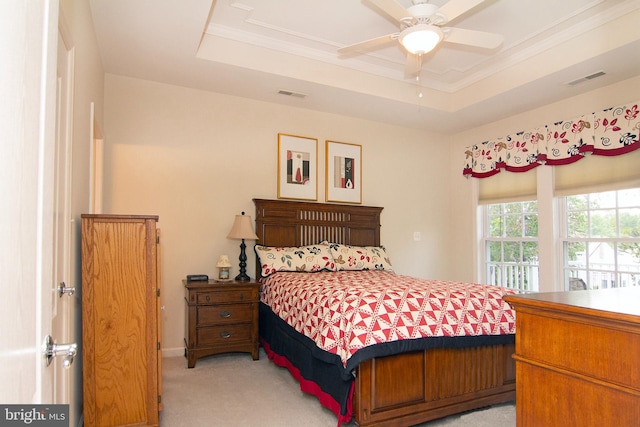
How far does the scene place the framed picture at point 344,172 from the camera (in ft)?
15.8

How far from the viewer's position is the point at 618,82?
3787mm

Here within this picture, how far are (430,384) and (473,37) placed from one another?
240 centimetres

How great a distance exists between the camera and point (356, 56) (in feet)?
13.1

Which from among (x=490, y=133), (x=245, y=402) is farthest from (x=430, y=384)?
(x=490, y=133)

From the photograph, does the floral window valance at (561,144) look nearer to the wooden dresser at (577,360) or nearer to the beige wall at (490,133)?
the beige wall at (490,133)

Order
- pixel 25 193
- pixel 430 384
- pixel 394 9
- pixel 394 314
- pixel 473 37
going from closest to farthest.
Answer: pixel 25 193, pixel 394 314, pixel 430 384, pixel 394 9, pixel 473 37

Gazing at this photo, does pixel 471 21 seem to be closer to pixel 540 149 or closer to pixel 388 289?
pixel 540 149

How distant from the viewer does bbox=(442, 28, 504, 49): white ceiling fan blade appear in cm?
278

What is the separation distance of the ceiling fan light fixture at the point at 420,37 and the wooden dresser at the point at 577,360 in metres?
1.95

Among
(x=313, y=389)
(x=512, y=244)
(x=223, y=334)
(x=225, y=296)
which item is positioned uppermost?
→ (x=512, y=244)

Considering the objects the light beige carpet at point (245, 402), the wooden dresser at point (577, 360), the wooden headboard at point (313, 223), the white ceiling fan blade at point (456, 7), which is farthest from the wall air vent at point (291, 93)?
the wooden dresser at point (577, 360)

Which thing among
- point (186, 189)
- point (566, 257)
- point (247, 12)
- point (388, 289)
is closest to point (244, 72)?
point (247, 12)

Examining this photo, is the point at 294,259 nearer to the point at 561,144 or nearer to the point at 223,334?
the point at 223,334

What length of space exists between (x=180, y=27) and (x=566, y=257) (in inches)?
172
